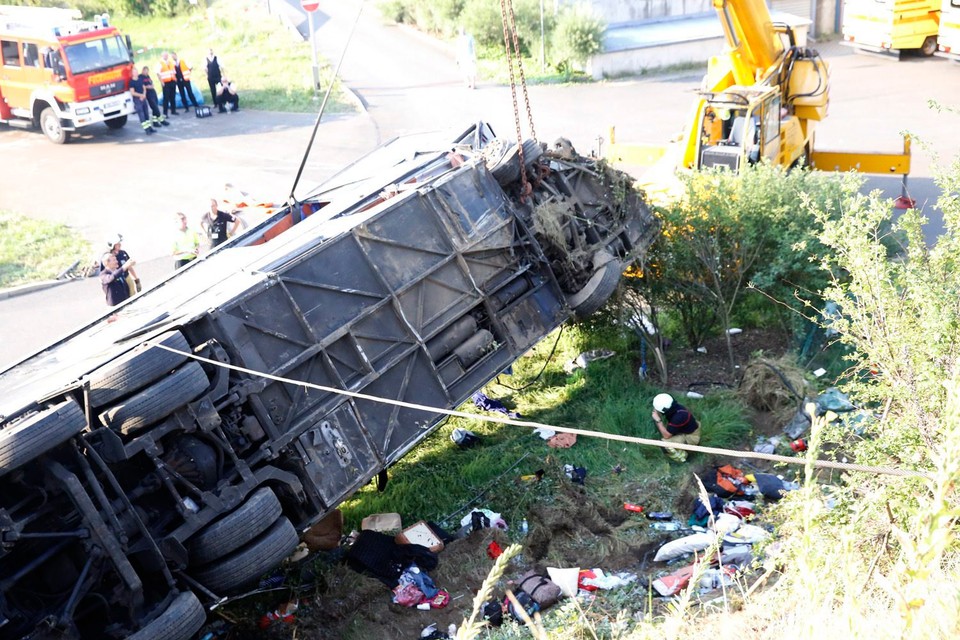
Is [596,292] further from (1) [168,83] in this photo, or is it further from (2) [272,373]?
(1) [168,83]

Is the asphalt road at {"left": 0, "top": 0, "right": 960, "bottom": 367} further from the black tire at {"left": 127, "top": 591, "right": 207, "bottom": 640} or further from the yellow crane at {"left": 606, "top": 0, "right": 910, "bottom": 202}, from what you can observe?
the black tire at {"left": 127, "top": 591, "right": 207, "bottom": 640}

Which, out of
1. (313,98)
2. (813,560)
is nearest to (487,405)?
(813,560)

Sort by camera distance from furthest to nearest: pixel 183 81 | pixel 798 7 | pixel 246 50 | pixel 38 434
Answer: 1. pixel 246 50
2. pixel 798 7
3. pixel 183 81
4. pixel 38 434

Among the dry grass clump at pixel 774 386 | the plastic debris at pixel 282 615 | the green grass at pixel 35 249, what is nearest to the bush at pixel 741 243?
the dry grass clump at pixel 774 386

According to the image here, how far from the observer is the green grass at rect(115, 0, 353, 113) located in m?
24.1

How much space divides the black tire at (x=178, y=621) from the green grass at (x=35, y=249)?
33.7 feet

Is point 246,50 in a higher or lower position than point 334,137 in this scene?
higher

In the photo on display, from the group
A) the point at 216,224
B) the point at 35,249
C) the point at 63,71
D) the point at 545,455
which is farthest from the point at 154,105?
the point at 545,455

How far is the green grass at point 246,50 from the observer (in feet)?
79.1

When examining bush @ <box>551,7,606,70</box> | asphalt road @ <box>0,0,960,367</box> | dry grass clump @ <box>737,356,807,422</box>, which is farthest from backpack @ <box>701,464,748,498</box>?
bush @ <box>551,7,606,70</box>

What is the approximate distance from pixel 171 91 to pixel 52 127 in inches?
114

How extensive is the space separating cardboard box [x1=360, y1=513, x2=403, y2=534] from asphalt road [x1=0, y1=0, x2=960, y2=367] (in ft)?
22.7

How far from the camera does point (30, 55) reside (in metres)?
21.5

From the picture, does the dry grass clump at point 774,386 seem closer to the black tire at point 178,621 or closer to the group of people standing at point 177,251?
the black tire at point 178,621
